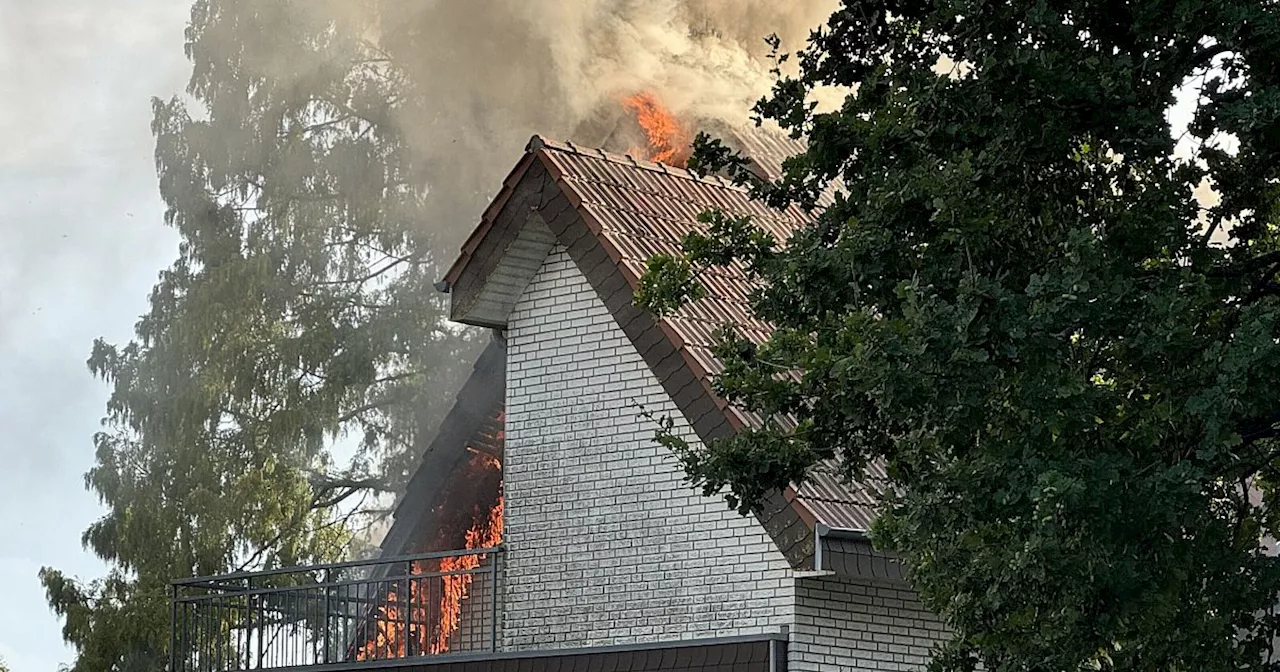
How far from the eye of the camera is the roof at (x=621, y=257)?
16266 mm

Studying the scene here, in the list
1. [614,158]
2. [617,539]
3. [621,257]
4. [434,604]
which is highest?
[614,158]

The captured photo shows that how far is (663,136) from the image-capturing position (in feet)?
77.9

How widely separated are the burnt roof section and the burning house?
1.01 meters

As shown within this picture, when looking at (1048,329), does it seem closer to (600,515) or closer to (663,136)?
(600,515)

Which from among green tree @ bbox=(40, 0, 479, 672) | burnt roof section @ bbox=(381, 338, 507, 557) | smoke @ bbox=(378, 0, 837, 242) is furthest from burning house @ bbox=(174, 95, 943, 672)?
green tree @ bbox=(40, 0, 479, 672)

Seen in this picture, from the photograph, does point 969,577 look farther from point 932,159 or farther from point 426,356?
point 426,356

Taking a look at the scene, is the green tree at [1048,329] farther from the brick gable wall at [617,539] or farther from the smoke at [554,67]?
the smoke at [554,67]

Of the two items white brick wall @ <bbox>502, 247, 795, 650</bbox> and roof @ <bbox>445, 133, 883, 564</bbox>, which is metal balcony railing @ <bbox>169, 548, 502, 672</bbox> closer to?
white brick wall @ <bbox>502, 247, 795, 650</bbox>

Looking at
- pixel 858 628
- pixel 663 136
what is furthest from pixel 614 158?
pixel 858 628

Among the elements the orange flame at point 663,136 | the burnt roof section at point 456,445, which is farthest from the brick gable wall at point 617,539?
the orange flame at point 663,136

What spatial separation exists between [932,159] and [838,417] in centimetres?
167

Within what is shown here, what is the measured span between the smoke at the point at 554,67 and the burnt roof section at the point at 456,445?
4761mm

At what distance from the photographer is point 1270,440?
12.4 meters

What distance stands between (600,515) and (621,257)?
6.77 ft
